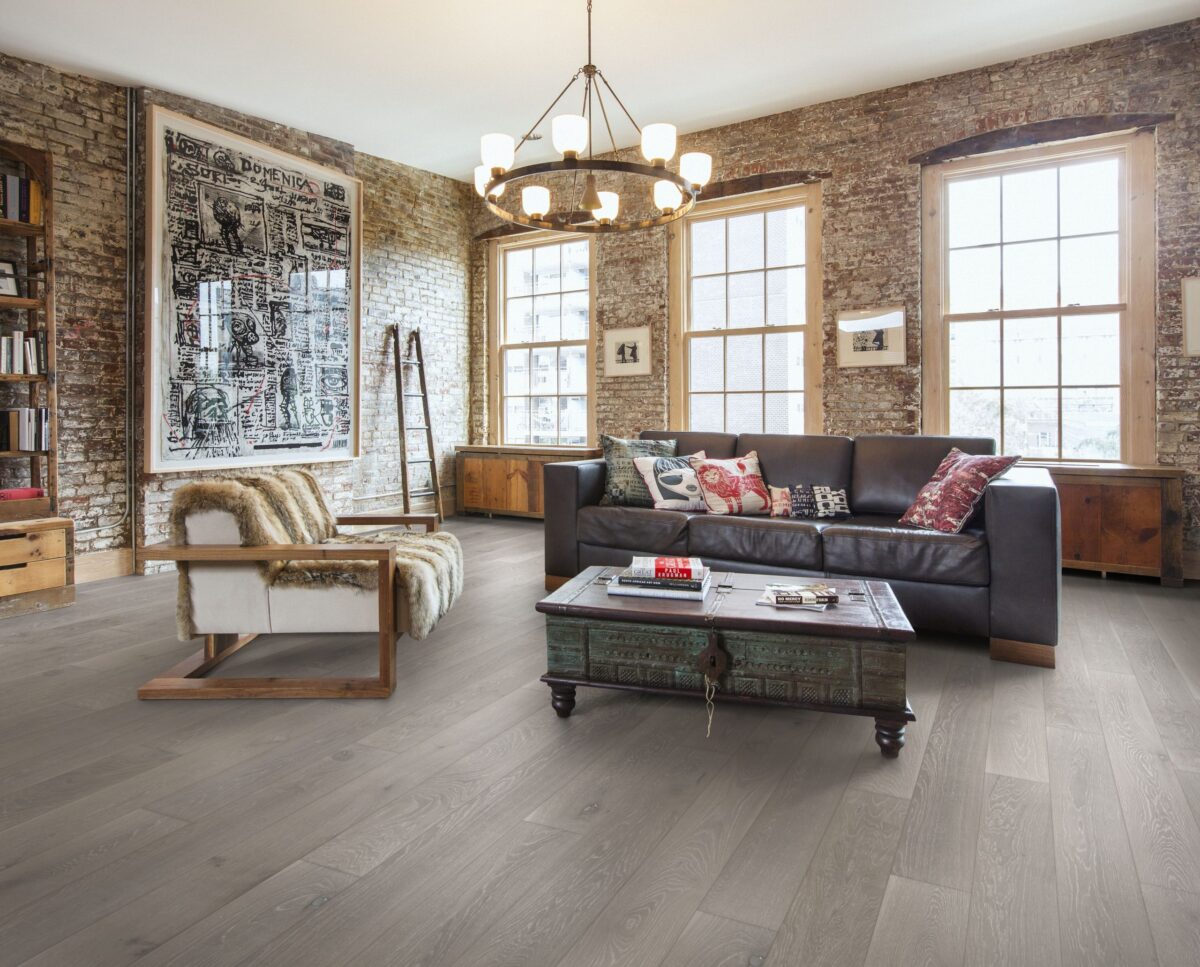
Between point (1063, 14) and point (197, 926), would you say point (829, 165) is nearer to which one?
point (1063, 14)

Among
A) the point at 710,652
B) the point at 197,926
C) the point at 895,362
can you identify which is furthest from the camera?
the point at 895,362

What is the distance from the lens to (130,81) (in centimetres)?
517

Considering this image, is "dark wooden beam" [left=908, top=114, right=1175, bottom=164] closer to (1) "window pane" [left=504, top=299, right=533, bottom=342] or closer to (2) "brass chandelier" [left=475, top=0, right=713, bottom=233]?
(2) "brass chandelier" [left=475, top=0, right=713, bottom=233]

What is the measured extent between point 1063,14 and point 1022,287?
1.70 meters

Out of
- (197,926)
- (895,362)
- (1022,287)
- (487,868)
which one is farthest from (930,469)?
(197,926)

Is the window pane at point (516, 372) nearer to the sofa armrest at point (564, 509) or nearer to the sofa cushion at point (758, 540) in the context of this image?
the sofa armrest at point (564, 509)

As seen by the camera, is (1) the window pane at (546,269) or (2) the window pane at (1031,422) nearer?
(2) the window pane at (1031,422)

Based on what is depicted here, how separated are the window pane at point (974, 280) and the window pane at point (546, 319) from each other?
370 centimetres

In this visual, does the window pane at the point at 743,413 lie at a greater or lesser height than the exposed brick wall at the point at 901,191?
lesser

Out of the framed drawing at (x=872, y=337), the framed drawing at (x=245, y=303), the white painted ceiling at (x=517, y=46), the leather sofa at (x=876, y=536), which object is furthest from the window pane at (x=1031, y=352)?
the framed drawing at (x=245, y=303)

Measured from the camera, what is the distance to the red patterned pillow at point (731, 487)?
4496 mm

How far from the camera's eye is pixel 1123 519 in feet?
15.7

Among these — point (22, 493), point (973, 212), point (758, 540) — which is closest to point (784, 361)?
point (973, 212)

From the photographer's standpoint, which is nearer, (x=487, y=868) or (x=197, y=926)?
(x=197, y=926)
